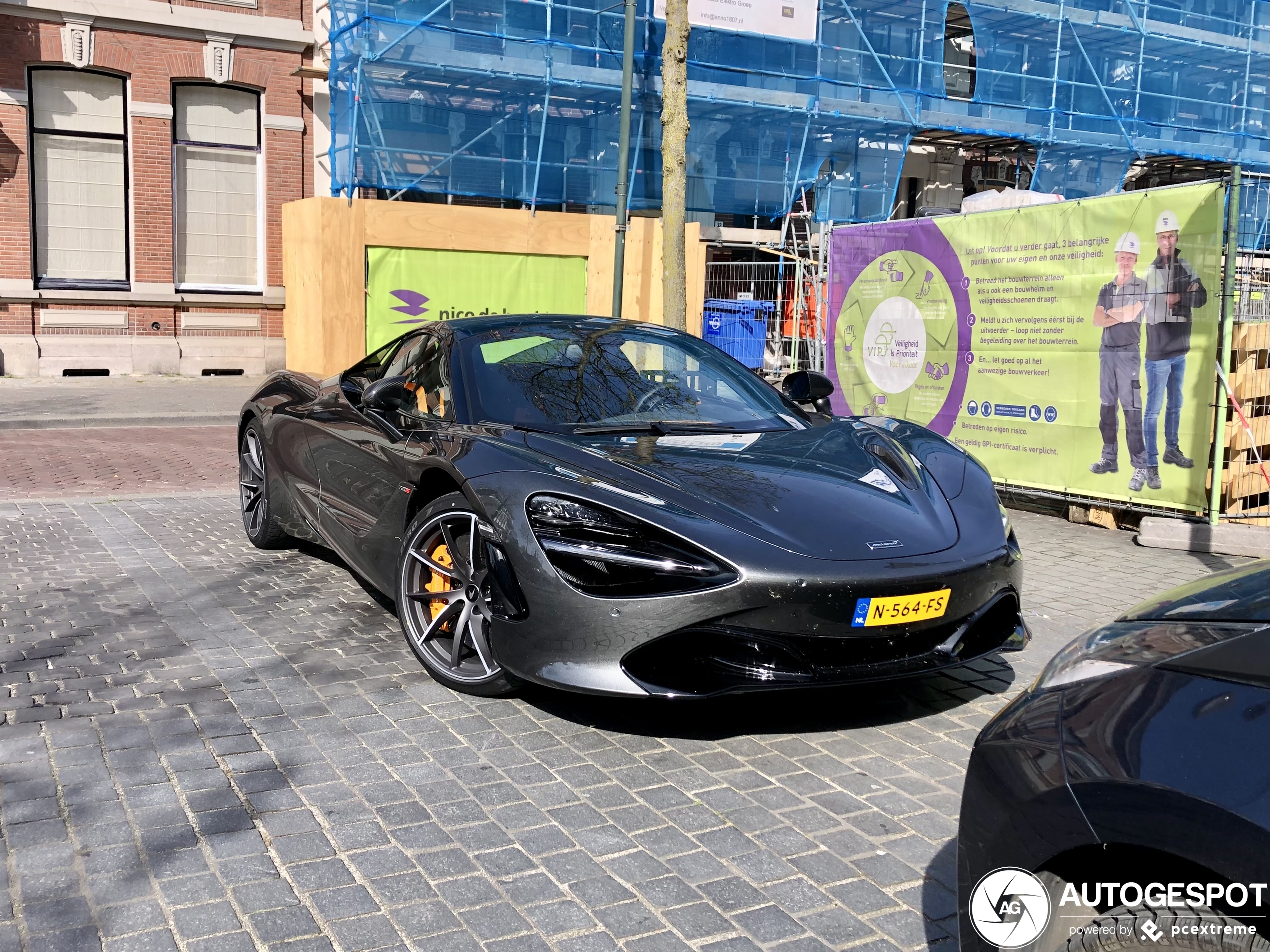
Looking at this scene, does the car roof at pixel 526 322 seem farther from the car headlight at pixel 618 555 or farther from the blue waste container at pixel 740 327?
the blue waste container at pixel 740 327

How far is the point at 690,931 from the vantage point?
2740mm

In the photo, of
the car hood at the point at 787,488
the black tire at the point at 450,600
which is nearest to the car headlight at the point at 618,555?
the car hood at the point at 787,488

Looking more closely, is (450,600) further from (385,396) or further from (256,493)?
(256,493)

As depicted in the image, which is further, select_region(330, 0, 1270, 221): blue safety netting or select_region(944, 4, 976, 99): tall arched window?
select_region(944, 4, 976, 99): tall arched window

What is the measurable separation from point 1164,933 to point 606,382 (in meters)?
3.65

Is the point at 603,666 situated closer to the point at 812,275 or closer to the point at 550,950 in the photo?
the point at 550,950

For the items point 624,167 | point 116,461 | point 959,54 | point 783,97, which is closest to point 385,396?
point 116,461

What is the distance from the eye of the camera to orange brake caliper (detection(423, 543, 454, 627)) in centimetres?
450

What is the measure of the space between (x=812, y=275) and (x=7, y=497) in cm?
1245

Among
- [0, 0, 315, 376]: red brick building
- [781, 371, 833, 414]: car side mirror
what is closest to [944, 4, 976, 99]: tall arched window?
[0, 0, 315, 376]: red brick building

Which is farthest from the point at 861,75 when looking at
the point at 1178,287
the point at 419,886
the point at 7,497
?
the point at 419,886

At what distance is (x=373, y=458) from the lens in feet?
17.0

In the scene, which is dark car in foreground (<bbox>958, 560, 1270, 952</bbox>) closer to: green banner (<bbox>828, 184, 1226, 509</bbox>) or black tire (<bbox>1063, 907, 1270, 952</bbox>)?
black tire (<bbox>1063, 907, 1270, 952</bbox>)

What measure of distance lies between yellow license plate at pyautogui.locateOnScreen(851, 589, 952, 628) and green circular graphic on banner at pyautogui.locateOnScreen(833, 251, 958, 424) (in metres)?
5.98
